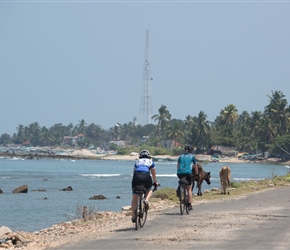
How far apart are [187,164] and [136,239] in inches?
185

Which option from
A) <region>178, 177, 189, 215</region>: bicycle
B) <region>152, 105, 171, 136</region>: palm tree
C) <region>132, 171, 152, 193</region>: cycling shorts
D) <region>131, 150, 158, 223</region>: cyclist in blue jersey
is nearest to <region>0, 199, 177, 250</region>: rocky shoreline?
<region>178, 177, 189, 215</region>: bicycle

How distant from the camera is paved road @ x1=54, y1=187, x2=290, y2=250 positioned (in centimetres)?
1334

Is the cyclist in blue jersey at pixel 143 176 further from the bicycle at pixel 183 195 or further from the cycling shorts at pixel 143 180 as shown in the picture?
the bicycle at pixel 183 195

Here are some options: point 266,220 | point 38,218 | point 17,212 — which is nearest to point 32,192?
point 17,212

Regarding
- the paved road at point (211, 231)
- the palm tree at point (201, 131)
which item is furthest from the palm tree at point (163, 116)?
the paved road at point (211, 231)

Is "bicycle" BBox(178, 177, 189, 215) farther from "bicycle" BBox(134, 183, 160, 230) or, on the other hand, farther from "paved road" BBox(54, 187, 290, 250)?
"bicycle" BBox(134, 183, 160, 230)

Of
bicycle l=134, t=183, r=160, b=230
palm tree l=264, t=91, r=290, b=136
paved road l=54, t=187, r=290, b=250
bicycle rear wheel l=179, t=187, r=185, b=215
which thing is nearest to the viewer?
paved road l=54, t=187, r=290, b=250

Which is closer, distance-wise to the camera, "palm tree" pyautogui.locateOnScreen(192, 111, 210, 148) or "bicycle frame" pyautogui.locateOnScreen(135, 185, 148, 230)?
"bicycle frame" pyautogui.locateOnScreen(135, 185, 148, 230)

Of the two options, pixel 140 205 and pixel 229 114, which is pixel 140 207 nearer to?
pixel 140 205

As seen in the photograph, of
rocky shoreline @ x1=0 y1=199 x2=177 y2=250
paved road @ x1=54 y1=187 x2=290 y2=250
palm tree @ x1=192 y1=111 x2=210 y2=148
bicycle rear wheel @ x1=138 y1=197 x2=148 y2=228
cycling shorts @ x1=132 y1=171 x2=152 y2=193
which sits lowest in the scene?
rocky shoreline @ x1=0 y1=199 x2=177 y2=250

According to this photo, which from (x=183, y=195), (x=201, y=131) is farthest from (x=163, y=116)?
(x=183, y=195)

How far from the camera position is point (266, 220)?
58.2 ft

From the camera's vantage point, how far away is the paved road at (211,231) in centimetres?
1334

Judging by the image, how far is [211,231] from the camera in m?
15.2
